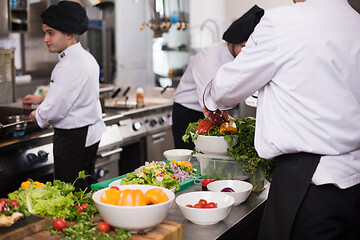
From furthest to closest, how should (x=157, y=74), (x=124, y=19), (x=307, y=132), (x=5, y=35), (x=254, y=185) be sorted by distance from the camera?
(x=157, y=74) → (x=124, y=19) → (x=5, y=35) → (x=254, y=185) → (x=307, y=132)

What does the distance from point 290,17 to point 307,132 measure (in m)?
0.48

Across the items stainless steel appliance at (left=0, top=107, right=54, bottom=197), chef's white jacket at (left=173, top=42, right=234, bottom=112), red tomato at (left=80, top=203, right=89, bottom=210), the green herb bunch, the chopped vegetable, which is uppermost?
chef's white jacket at (left=173, top=42, right=234, bottom=112)

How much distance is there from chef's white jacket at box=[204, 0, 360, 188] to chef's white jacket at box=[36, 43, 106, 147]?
189 centimetres

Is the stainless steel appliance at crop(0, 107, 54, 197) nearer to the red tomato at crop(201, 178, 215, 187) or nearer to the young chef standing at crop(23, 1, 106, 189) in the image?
the young chef standing at crop(23, 1, 106, 189)

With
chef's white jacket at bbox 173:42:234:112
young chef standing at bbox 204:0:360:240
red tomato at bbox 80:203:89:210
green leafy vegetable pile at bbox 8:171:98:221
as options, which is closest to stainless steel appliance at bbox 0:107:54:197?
chef's white jacket at bbox 173:42:234:112

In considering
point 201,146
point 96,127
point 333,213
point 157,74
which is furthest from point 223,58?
point 157,74

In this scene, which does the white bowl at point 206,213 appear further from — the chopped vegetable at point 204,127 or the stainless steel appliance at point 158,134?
the stainless steel appliance at point 158,134

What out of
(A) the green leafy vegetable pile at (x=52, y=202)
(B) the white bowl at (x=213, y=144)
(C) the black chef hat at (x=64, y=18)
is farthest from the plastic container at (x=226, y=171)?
(C) the black chef hat at (x=64, y=18)

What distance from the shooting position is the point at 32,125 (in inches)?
158

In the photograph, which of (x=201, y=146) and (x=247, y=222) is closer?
(x=247, y=222)

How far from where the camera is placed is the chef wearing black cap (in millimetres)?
3459

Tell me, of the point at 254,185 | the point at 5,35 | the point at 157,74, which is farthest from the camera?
the point at 157,74

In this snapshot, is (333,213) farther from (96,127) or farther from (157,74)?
(157,74)

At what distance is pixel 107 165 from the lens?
4766 mm
